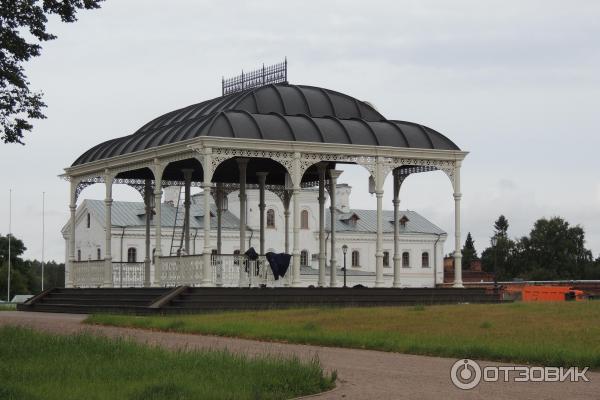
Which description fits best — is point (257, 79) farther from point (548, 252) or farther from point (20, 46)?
point (548, 252)

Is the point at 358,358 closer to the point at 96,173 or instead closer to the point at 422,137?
the point at 422,137

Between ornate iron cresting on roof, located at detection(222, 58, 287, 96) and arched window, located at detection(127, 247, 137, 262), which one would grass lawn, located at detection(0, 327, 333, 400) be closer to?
ornate iron cresting on roof, located at detection(222, 58, 287, 96)

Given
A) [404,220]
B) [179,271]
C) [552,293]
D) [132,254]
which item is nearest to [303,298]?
[179,271]

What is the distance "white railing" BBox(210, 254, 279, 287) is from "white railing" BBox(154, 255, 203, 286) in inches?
26.7

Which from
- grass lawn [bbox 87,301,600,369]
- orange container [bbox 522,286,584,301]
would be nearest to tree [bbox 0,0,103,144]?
grass lawn [bbox 87,301,600,369]

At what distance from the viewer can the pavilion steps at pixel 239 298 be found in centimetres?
3053

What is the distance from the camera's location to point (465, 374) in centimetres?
1457

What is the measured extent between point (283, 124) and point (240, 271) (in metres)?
4.73

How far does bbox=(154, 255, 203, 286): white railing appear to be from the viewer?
33.2m

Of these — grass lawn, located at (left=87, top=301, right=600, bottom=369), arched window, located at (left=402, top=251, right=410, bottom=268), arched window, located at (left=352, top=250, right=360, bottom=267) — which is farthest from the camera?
arched window, located at (left=402, top=251, right=410, bottom=268)

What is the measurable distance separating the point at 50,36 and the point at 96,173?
16.4m

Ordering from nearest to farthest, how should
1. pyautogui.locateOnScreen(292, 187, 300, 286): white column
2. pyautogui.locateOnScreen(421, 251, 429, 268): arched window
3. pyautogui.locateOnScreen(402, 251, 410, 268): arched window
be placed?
1. pyautogui.locateOnScreen(292, 187, 300, 286): white column
2. pyautogui.locateOnScreen(402, 251, 410, 268): arched window
3. pyautogui.locateOnScreen(421, 251, 429, 268): arched window

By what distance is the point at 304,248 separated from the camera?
8519 centimetres

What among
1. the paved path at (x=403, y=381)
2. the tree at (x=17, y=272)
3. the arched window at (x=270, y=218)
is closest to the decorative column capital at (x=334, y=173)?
the paved path at (x=403, y=381)
